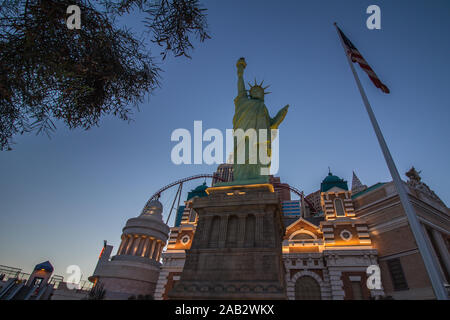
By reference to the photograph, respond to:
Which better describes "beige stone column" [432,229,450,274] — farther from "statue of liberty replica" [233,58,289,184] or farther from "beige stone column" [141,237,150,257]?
"beige stone column" [141,237,150,257]

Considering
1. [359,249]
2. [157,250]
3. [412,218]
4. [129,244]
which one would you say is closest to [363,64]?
[412,218]

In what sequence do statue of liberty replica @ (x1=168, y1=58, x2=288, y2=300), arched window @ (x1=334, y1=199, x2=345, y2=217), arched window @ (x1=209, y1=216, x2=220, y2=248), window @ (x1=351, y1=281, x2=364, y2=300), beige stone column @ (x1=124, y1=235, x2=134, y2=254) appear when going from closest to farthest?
statue of liberty replica @ (x1=168, y1=58, x2=288, y2=300) → arched window @ (x1=209, y1=216, x2=220, y2=248) → window @ (x1=351, y1=281, x2=364, y2=300) → arched window @ (x1=334, y1=199, x2=345, y2=217) → beige stone column @ (x1=124, y1=235, x2=134, y2=254)

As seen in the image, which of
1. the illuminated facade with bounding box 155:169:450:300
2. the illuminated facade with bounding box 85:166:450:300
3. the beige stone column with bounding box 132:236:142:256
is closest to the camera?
the illuminated facade with bounding box 85:166:450:300

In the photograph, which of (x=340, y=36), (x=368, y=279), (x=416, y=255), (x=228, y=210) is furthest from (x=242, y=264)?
(x=416, y=255)

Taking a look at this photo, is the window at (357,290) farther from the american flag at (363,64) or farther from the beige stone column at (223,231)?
the american flag at (363,64)

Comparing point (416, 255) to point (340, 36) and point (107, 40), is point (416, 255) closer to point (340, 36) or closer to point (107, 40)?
point (340, 36)

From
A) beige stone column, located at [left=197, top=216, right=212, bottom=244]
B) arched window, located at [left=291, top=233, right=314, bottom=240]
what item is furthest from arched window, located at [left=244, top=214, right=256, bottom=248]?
arched window, located at [left=291, top=233, right=314, bottom=240]

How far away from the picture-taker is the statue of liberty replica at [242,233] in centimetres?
1102

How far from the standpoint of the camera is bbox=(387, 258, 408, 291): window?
1941cm

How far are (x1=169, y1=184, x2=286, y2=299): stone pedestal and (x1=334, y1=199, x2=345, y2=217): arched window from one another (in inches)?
543

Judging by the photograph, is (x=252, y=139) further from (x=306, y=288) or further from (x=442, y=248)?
(x=442, y=248)

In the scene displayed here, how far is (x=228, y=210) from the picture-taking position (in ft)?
46.8

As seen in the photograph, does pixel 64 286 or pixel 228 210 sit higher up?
pixel 228 210
